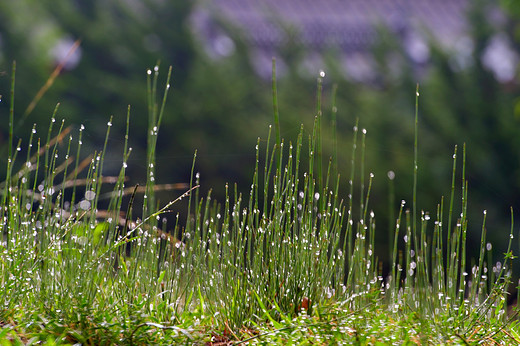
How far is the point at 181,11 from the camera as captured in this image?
39.5ft

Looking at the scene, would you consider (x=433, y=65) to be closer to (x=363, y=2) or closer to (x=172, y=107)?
(x=172, y=107)

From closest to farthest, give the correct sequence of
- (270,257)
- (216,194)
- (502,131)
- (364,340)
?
1. (364,340)
2. (270,257)
3. (216,194)
4. (502,131)

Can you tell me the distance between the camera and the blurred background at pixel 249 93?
9.59 meters

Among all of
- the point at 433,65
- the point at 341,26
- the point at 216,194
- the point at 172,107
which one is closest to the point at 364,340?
the point at 216,194

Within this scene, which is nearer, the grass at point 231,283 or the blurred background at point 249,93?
the grass at point 231,283

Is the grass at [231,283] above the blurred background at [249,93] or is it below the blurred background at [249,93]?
below

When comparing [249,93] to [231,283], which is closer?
[231,283]

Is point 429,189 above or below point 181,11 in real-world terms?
below

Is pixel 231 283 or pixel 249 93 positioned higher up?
pixel 249 93

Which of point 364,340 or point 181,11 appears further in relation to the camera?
point 181,11

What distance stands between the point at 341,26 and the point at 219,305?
1618 centimetres

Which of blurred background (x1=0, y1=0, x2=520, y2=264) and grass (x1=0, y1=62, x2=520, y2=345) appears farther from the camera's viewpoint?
blurred background (x1=0, y1=0, x2=520, y2=264)

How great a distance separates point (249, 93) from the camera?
11.1 m

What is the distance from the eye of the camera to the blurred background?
9586 mm
